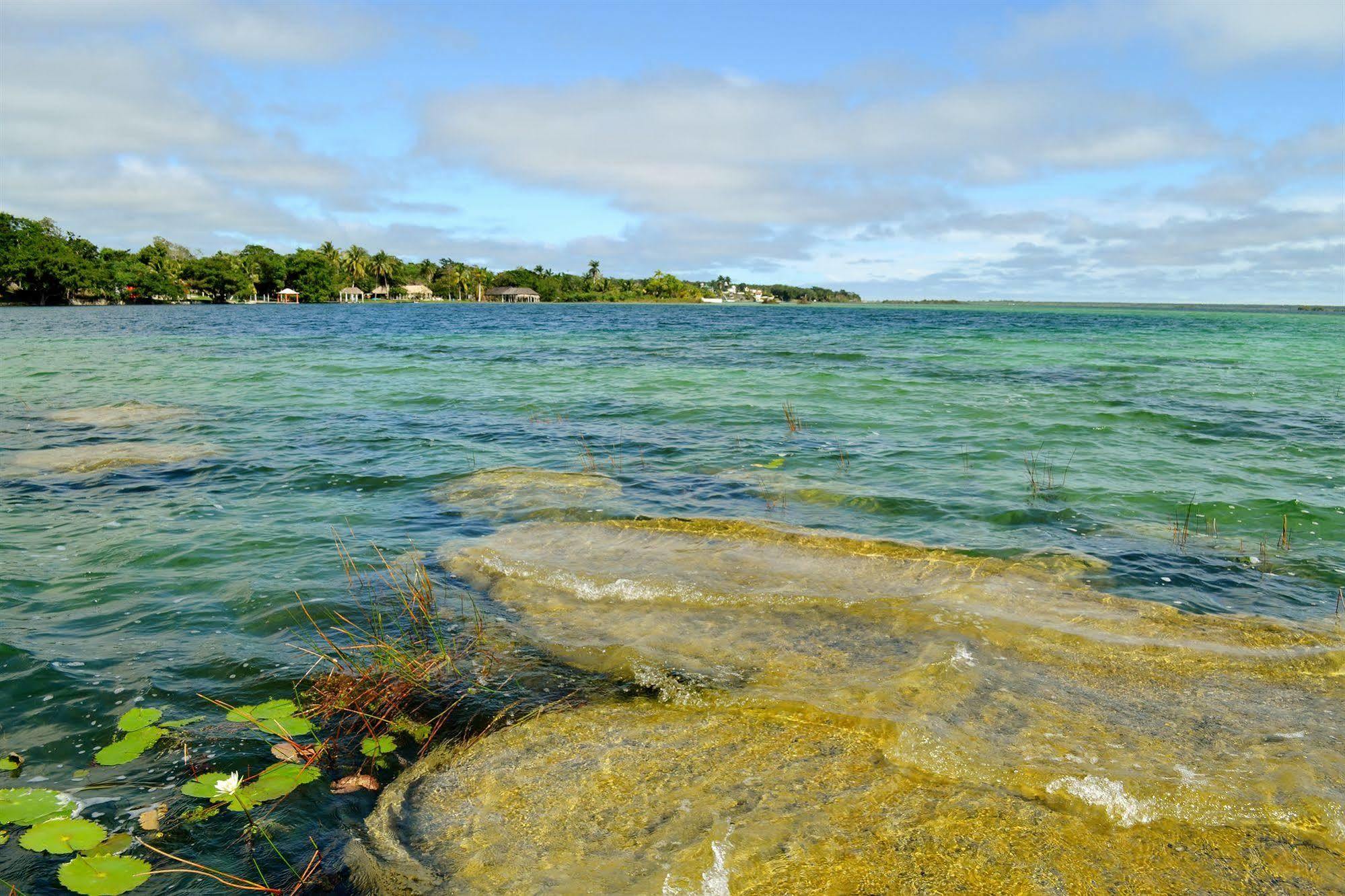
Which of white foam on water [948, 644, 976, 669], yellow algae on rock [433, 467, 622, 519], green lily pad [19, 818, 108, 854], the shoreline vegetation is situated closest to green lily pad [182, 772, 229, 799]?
green lily pad [19, 818, 108, 854]

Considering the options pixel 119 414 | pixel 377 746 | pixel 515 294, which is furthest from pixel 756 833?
pixel 515 294

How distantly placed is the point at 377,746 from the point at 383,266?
16757cm

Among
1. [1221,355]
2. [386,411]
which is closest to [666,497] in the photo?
[386,411]

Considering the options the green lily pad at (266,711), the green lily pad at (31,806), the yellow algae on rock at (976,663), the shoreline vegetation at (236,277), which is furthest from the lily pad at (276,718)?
the shoreline vegetation at (236,277)

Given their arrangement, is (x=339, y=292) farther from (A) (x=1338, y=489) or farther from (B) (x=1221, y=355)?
(A) (x=1338, y=489)

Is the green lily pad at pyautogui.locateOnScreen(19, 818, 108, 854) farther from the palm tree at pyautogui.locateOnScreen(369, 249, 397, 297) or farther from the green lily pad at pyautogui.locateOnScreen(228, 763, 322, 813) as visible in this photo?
the palm tree at pyautogui.locateOnScreen(369, 249, 397, 297)

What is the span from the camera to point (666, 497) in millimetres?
9414

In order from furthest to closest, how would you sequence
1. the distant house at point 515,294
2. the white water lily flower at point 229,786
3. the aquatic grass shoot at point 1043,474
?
the distant house at point 515,294
the aquatic grass shoot at point 1043,474
the white water lily flower at point 229,786

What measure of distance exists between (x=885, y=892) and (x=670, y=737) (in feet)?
4.65

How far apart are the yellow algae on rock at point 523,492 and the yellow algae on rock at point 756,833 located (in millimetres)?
4970

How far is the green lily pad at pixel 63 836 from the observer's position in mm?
3043

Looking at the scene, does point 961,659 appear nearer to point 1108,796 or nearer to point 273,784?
point 1108,796

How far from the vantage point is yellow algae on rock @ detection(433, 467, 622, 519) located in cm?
877

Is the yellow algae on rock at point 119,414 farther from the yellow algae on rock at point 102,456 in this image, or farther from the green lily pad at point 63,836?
the green lily pad at point 63,836
